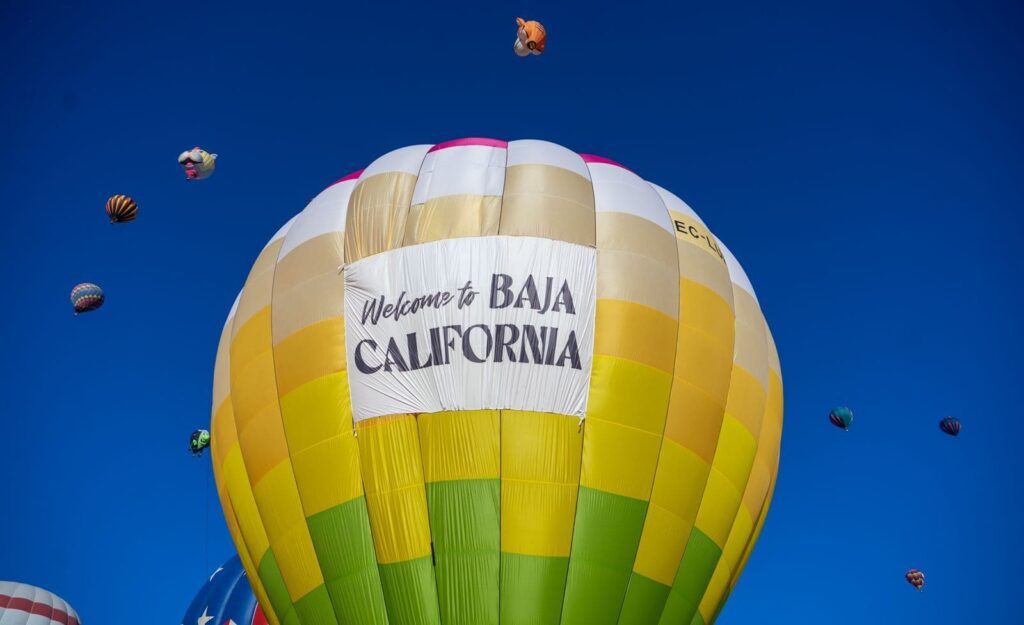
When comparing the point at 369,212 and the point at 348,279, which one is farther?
the point at 369,212

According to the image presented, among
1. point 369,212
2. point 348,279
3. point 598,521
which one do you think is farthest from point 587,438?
point 369,212

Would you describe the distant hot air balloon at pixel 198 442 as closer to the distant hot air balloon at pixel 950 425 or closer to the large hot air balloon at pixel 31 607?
the large hot air balloon at pixel 31 607

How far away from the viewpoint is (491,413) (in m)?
5.95

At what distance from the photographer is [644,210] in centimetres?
730

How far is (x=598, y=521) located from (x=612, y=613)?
0.71m

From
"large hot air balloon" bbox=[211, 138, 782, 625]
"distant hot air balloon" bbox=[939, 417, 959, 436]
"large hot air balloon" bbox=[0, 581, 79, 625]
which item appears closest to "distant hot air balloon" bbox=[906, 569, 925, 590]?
"distant hot air balloon" bbox=[939, 417, 959, 436]

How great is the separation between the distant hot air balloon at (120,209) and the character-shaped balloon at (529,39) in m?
6.60

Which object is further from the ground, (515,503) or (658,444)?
(658,444)

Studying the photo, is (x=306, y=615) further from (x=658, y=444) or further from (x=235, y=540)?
(x=658, y=444)

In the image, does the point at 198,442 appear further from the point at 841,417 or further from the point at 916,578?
the point at 916,578

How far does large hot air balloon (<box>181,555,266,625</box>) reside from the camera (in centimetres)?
1104

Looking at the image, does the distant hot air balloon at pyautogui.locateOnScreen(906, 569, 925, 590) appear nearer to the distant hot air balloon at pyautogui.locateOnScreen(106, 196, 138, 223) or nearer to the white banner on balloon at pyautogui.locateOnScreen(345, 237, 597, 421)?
the white banner on balloon at pyautogui.locateOnScreen(345, 237, 597, 421)

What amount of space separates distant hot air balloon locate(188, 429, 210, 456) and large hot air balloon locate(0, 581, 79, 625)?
3693mm

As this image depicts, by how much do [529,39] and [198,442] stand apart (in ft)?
29.9
